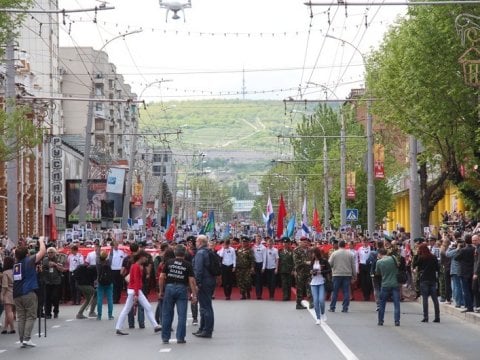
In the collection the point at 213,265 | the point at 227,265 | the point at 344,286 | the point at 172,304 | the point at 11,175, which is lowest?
the point at 344,286

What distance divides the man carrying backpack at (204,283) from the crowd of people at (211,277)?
18mm

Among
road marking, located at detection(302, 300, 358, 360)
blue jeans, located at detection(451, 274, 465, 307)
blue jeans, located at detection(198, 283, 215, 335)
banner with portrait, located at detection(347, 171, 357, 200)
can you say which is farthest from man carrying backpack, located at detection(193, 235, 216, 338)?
banner with portrait, located at detection(347, 171, 357, 200)

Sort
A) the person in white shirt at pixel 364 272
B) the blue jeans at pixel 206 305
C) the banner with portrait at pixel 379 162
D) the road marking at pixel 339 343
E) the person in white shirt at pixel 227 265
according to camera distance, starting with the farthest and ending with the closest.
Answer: the banner with portrait at pixel 379 162 → the person in white shirt at pixel 227 265 → the person in white shirt at pixel 364 272 → the blue jeans at pixel 206 305 → the road marking at pixel 339 343

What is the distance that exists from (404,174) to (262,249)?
1796 inches

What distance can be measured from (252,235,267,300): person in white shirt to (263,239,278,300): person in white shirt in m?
0.11

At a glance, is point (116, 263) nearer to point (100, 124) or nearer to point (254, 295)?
point (254, 295)

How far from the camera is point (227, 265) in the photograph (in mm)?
34219

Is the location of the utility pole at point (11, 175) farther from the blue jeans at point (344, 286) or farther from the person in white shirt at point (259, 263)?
the blue jeans at point (344, 286)

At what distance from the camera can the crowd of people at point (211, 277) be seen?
20.8 meters

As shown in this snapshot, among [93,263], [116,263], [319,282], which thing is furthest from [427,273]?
[116,263]

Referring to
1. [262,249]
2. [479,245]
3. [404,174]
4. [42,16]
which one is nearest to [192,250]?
[262,249]

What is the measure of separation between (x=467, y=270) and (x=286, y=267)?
7.66 metres

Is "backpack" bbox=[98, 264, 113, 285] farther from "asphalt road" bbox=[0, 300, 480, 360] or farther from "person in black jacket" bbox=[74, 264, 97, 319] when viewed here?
"asphalt road" bbox=[0, 300, 480, 360]

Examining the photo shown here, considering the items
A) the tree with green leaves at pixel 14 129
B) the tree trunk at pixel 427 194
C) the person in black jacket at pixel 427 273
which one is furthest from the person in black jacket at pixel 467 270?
the tree trunk at pixel 427 194
